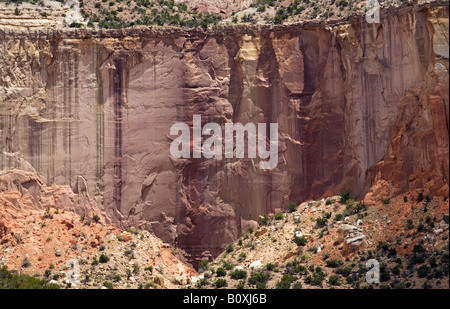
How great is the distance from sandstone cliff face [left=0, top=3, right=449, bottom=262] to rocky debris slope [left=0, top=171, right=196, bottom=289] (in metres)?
1.04

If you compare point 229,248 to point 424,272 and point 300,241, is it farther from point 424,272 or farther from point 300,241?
point 424,272

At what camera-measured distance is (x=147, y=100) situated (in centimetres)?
5809

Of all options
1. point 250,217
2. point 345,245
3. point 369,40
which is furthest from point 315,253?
point 369,40

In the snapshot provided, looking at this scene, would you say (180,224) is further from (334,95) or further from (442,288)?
(442,288)

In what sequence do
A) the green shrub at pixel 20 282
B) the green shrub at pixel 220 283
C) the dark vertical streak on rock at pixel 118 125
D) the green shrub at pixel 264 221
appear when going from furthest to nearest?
the dark vertical streak on rock at pixel 118 125
the green shrub at pixel 264 221
the green shrub at pixel 220 283
the green shrub at pixel 20 282

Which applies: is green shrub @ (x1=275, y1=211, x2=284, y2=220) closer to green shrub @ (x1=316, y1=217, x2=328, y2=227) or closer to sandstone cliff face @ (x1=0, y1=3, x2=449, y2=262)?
sandstone cliff face @ (x1=0, y1=3, x2=449, y2=262)

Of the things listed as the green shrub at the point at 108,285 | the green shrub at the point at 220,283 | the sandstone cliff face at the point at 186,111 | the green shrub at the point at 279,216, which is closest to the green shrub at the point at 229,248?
the sandstone cliff face at the point at 186,111

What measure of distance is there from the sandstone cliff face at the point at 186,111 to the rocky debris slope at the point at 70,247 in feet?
3.40

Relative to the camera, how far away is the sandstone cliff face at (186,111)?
57156 millimetres

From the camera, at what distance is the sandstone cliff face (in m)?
57.2

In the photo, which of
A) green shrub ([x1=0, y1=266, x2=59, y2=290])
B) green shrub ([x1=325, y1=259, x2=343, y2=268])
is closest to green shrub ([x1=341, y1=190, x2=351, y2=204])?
green shrub ([x1=325, y1=259, x2=343, y2=268])

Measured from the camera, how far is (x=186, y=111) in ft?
190

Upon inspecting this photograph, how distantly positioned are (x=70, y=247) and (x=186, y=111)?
8.97m

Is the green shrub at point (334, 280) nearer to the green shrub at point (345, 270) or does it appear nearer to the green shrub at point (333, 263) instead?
the green shrub at point (345, 270)
